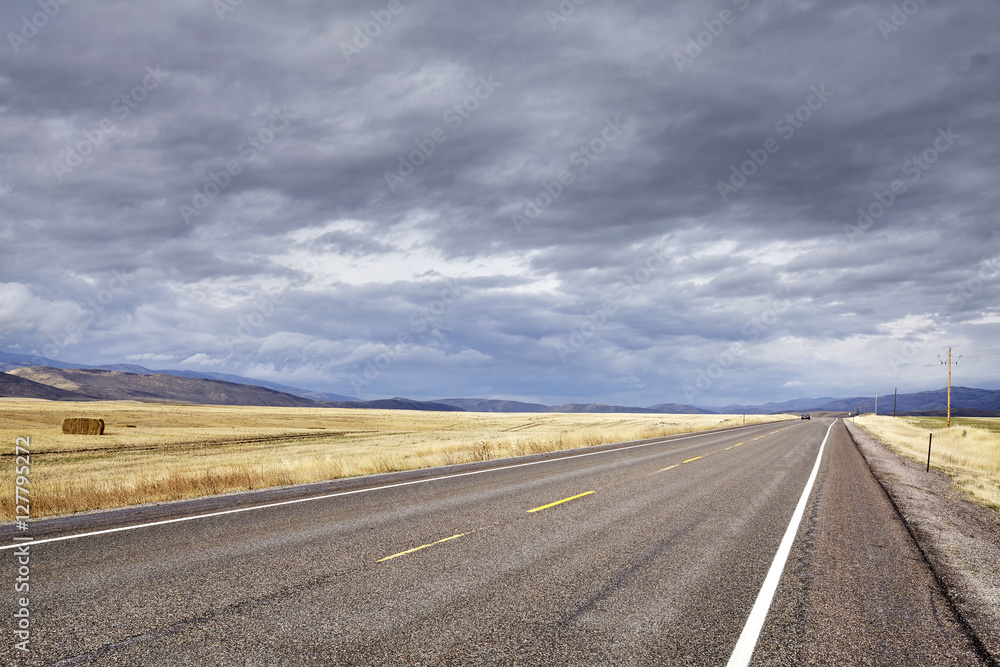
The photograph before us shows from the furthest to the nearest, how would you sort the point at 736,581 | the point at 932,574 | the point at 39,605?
the point at 932,574 < the point at 736,581 < the point at 39,605

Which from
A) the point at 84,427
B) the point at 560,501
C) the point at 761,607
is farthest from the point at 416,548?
the point at 84,427

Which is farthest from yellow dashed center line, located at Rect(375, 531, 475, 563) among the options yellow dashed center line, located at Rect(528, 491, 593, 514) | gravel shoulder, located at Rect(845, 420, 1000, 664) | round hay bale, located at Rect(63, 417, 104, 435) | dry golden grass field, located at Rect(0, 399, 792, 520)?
round hay bale, located at Rect(63, 417, 104, 435)

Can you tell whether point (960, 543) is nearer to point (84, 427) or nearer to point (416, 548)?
point (416, 548)

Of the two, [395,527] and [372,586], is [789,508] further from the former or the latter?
[372,586]

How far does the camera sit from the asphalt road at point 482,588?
4.40m

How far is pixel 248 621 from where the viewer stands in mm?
4844

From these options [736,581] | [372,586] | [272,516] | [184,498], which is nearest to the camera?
[372,586]

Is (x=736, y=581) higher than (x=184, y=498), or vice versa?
(x=736, y=581)

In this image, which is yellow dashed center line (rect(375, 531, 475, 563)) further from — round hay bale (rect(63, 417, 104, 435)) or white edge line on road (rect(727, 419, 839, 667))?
round hay bale (rect(63, 417, 104, 435))

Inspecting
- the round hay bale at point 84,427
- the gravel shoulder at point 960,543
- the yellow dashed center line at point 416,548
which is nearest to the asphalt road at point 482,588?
the yellow dashed center line at point 416,548

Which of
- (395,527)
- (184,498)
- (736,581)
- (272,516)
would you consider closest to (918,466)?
(736,581)

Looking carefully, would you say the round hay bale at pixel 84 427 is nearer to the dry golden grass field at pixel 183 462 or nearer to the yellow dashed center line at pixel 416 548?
the dry golden grass field at pixel 183 462

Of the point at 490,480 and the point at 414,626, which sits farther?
the point at 490,480

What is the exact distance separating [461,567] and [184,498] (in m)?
8.21
